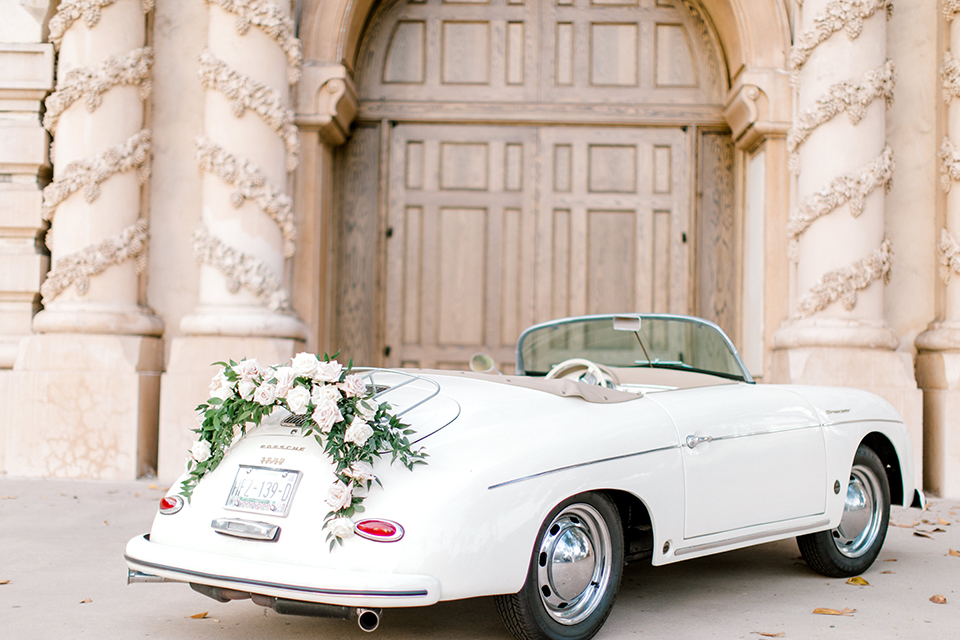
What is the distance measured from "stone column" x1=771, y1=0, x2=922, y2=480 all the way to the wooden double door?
5.03ft

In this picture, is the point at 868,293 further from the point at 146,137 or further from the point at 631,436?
the point at 146,137

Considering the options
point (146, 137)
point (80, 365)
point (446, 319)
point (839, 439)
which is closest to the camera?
point (839, 439)

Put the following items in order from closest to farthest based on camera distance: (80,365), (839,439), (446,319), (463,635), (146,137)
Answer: (463,635), (839,439), (80,365), (146,137), (446,319)

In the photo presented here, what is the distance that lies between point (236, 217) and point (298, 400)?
512cm

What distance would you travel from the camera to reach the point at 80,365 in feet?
24.8

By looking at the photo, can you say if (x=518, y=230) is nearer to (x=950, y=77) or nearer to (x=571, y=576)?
(x=950, y=77)

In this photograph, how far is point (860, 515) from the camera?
4598mm

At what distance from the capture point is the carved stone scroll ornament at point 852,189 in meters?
7.81

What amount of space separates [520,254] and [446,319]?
3.29ft

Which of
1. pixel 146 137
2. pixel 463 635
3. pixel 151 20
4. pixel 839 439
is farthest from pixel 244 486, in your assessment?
pixel 151 20

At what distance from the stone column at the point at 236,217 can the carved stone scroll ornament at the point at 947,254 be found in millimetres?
5717

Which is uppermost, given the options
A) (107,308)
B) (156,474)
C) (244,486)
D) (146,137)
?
(146,137)

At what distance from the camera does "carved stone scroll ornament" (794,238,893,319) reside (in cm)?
780

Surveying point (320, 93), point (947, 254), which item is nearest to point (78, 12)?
point (320, 93)
